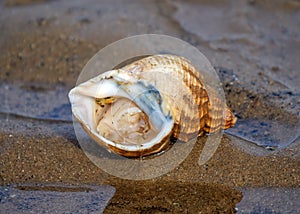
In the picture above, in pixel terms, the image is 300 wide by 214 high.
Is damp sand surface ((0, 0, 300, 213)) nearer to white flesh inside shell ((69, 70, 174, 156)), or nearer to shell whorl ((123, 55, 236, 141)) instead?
shell whorl ((123, 55, 236, 141))

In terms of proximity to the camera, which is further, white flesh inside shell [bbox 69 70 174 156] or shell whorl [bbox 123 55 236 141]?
shell whorl [bbox 123 55 236 141]

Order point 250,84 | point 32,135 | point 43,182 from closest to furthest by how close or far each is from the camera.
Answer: point 43,182 < point 32,135 < point 250,84

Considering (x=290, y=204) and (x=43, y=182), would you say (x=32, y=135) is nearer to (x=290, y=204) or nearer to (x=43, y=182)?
(x=43, y=182)

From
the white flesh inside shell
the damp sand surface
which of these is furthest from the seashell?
the damp sand surface

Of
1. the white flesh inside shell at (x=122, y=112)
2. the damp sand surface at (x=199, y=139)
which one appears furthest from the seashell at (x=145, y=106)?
the damp sand surface at (x=199, y=139)

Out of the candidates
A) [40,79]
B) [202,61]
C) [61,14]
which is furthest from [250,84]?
[61,14]
